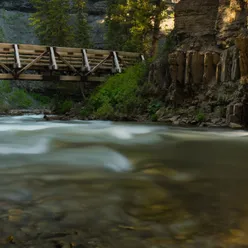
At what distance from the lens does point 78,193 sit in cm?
283

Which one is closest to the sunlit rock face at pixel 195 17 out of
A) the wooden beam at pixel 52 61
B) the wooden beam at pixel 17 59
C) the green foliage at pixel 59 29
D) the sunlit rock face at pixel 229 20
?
the sunlit rock face at pixel 229 20

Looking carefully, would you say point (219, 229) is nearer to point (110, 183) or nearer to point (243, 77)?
point (110, 183)

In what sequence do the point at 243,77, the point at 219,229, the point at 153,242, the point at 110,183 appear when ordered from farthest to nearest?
the point at 243,77 < the point at 110,183 < the point at 219,229 < the point at 153,242

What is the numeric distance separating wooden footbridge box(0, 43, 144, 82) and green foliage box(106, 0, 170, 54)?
5.16ft

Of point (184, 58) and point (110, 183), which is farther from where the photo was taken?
point (184, 58)

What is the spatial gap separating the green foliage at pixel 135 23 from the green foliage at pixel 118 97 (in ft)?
13.0

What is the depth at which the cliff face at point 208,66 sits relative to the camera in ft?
31.1

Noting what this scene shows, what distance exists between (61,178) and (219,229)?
1796 mm

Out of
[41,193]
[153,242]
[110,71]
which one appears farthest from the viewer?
[110,71]

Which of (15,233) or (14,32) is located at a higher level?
(14,32)

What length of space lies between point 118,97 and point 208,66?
4380 millimetres

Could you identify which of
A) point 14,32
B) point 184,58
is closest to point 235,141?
point 184,58

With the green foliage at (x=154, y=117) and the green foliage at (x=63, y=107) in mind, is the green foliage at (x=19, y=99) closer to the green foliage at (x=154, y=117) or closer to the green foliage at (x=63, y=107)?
the green foliage at (x=63, y=107)

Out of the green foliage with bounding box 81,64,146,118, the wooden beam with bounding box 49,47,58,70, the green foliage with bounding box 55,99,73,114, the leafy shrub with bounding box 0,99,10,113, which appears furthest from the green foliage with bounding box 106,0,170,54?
the leafy shrub with bounding box 0,99,10,113
